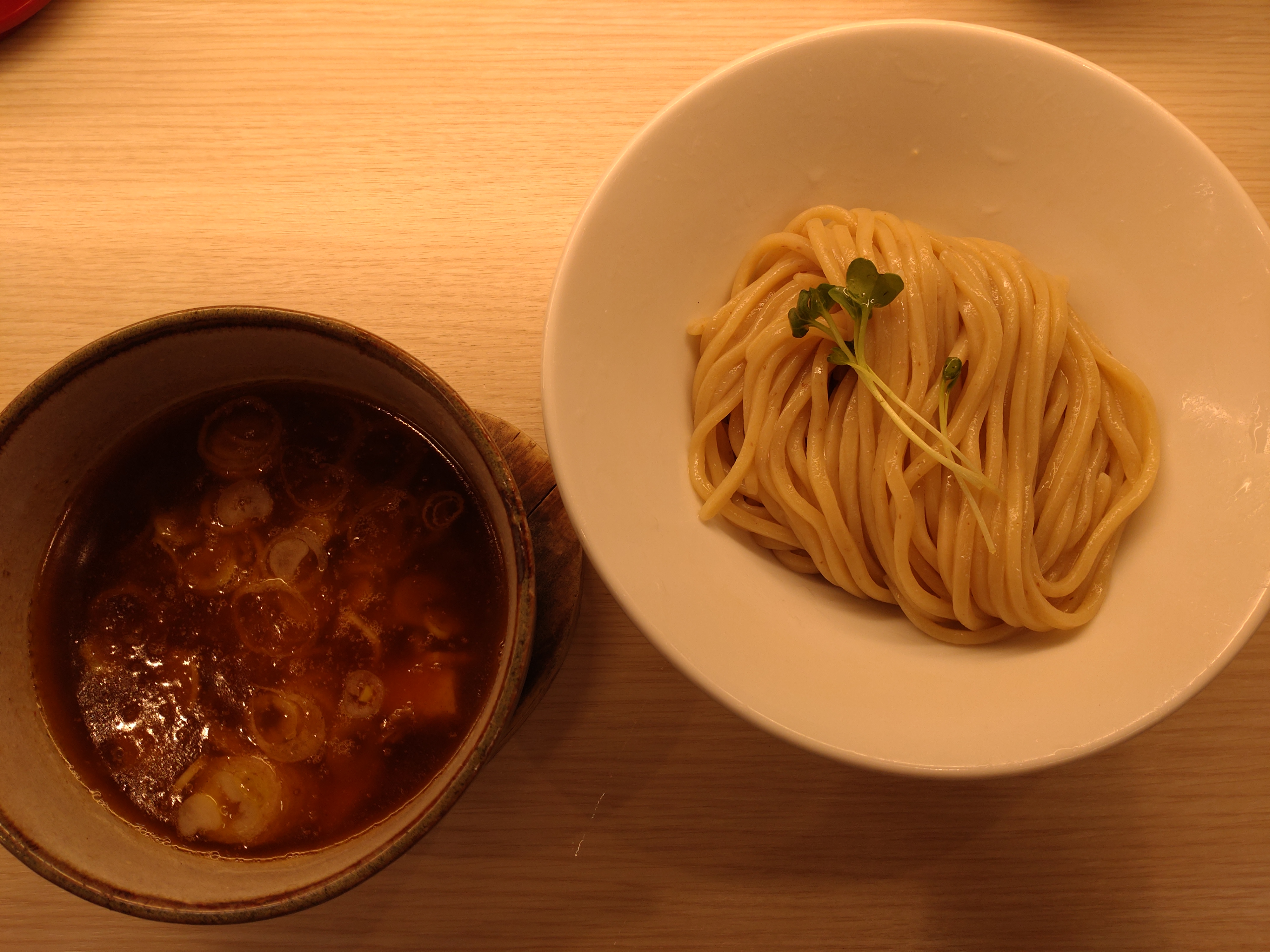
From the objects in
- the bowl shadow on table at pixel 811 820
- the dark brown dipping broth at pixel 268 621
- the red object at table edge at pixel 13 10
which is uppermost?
the red object at table edge at pixel 13 10

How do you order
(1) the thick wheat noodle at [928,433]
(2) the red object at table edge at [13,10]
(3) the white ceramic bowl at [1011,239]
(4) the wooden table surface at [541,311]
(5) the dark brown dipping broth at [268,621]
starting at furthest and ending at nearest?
1. (2) the red object at table edge at [13,10]
2. (4) the wooden table surface at [541,311]
3. (1) the thick wheat noodle at [928,433]
4. (5) the dark brown dipping broth at [268,621]
5. (3) the white ceramic bowl at [1011,239]

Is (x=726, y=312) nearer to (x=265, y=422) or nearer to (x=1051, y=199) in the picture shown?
(x=1051, y=199)

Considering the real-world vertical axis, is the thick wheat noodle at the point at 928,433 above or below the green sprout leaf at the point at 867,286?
below

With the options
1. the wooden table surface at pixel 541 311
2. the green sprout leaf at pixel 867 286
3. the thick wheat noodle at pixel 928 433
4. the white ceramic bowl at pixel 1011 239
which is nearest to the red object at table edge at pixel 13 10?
the wooden table surface at pixel 541 311

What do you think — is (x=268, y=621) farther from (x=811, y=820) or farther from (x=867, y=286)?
(x=867, y=286)

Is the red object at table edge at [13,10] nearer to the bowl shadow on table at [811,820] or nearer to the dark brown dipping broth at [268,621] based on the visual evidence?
the dark brown dipping broth at [268,621]

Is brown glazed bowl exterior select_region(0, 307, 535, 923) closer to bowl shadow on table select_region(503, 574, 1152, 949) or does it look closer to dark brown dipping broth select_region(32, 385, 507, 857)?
dark brown dipping broth select_region(32, 385, 507, 857)

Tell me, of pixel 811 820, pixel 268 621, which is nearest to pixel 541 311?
pixel 268 621
